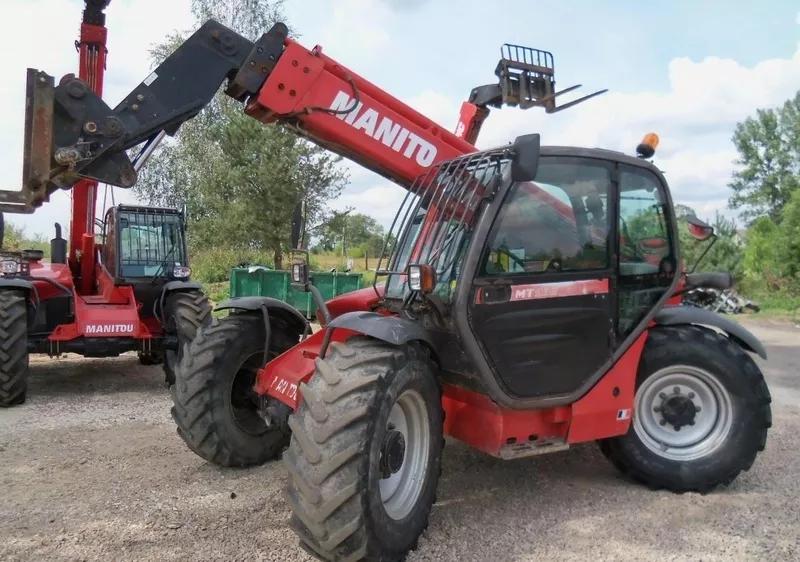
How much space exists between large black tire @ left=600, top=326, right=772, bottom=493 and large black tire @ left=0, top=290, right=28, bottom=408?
578 cm

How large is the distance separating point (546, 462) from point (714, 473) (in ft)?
3.69

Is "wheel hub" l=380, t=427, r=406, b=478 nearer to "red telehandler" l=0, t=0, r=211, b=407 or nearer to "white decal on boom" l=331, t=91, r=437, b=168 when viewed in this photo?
"white decal on boom" l=331, t=91, r=437, b=168

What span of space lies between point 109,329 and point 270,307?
3.73 m

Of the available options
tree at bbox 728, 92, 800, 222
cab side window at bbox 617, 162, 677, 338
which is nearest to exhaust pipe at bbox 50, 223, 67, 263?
cab side window at bbox 617, 162, 677, 338

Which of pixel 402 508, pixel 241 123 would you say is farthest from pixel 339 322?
pixel 241 123

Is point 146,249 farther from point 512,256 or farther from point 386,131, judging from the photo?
point 512,256

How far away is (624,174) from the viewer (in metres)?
4.34

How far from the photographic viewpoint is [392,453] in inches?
136

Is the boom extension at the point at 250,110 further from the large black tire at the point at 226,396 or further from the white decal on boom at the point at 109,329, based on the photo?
the white decal on boom at the point at 109,329

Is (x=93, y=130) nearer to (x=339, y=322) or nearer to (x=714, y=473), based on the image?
(x=339, y=322)

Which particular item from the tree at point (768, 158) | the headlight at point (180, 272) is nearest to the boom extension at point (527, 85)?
the headlight at point (180, 272)

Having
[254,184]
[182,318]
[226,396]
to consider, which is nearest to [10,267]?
[182,318]

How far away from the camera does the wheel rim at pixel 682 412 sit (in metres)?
4.46

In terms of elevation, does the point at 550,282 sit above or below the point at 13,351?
above
